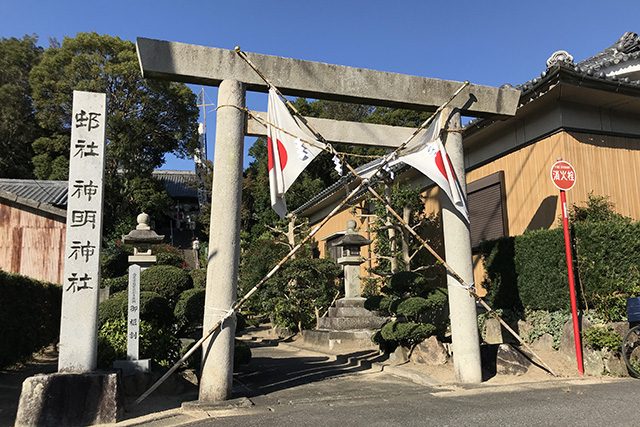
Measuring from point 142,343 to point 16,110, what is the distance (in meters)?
27.5

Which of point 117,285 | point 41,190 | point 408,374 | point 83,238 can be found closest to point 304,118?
point 83,238

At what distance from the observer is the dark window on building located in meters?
11.7

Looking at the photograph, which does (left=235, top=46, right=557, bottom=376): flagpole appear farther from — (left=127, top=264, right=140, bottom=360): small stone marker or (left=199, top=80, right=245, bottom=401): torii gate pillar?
(left=127, top=264, right=140, bottom=360): small stone marker

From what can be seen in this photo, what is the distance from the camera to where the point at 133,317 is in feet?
24.2

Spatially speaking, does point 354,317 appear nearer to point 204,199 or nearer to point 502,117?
point 502,117

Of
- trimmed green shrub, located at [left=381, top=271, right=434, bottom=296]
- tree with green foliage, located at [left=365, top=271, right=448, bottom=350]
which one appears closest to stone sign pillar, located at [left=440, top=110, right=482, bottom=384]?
tree with green foliage, located at [left=365, top=271, right=448, bottom=350]

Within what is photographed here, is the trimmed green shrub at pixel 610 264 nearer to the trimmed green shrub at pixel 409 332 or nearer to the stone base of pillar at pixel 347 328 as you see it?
the trimmed green shrub at pixel 409 332

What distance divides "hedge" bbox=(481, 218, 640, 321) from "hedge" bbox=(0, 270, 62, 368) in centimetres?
903

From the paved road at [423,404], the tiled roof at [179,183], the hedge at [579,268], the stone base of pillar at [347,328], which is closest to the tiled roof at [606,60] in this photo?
the hedge at [579,268]

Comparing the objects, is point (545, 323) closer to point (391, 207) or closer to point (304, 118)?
point (391, 207)

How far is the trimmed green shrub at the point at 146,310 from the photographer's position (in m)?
8.37

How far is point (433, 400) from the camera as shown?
6570 mm

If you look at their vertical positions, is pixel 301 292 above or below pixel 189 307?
above

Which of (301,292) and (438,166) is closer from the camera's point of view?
(438,166)
